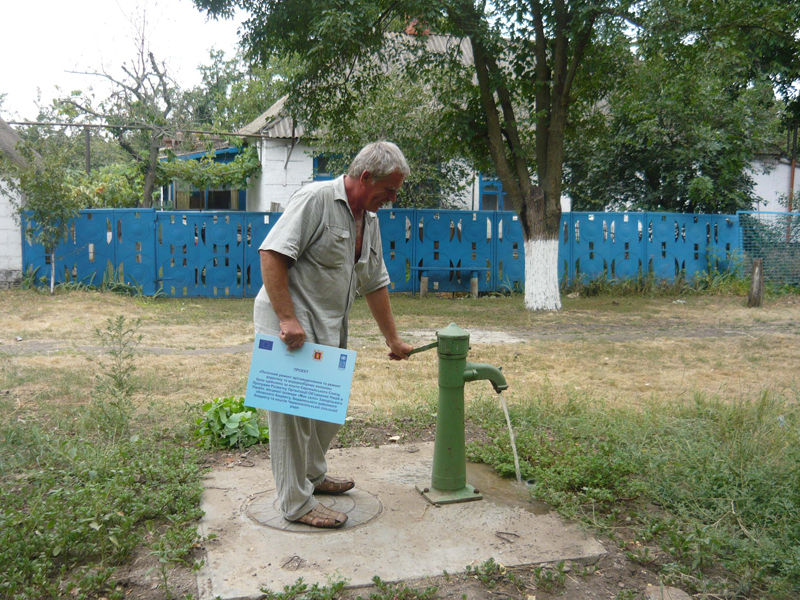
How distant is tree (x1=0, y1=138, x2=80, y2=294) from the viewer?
43.9 feet

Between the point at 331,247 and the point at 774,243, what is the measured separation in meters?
16.7

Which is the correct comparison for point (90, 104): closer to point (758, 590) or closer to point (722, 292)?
point (722, 292)

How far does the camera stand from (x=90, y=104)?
19078 millimetres

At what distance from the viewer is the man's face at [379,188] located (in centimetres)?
320

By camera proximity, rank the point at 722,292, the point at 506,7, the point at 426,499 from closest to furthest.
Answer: the point at 426,499 → the point at 506,7 → the point at 722,292

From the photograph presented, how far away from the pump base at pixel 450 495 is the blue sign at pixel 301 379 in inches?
32.2

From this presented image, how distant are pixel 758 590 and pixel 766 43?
827 centimetres

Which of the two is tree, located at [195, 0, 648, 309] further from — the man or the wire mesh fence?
the man

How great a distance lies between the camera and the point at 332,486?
3.66 metres

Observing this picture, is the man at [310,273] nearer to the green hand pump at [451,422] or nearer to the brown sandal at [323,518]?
Result: the brown sandal at [323,518]

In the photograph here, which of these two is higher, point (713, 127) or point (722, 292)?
point (713, 127)

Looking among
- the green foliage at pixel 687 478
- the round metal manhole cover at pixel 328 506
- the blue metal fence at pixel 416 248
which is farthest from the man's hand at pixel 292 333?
the blue metal fence at pixel 416 248

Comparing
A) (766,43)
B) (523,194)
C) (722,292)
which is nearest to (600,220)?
(722,292)

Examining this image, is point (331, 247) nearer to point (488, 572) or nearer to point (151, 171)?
point (488, 572)
